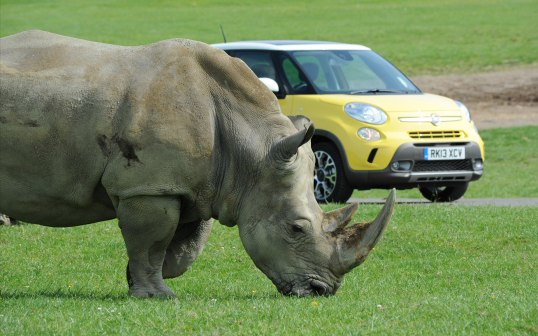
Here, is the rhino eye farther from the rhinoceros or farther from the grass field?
the grass field

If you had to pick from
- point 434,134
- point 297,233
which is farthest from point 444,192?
point 297,233

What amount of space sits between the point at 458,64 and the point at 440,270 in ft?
95.5

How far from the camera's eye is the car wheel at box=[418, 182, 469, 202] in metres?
17.1

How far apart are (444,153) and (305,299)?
302 inches

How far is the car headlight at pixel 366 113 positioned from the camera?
16016 millimetres

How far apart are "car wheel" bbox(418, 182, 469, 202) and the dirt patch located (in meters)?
11.2

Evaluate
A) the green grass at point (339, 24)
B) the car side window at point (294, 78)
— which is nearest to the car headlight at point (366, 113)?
the car side window at point (294, 78)

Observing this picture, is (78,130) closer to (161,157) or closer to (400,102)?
(161,157)

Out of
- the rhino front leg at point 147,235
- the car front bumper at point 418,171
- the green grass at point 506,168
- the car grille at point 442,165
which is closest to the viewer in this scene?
the rhino front leg at point 147,235

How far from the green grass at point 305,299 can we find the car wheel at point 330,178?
1648 mm

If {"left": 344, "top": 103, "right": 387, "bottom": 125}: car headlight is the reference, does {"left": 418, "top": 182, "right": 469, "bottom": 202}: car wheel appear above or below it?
below

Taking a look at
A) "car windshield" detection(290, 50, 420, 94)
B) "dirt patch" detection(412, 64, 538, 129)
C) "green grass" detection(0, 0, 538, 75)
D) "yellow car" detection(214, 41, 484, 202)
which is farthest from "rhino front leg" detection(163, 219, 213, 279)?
"green grass" detection(0, 0, 538, 75)

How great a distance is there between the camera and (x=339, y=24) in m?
48.8

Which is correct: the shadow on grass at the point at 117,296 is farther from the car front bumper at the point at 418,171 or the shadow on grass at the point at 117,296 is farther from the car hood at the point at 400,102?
the car hood at the point at 400,102
